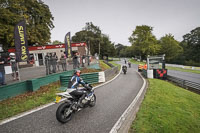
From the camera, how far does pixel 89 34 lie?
5238 cm

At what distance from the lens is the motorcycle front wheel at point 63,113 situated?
9.68 ft

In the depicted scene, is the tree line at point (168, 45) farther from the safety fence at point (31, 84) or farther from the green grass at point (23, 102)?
the green grass at point (23, 102)

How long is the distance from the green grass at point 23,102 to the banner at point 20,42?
2760 mm

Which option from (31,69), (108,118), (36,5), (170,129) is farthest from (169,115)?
(36,5)

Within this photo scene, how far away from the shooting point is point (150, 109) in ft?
13.5

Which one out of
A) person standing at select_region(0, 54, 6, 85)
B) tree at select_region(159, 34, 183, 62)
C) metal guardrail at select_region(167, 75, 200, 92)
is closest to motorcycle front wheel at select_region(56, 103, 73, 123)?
person standing at select_region(0, 54, 6, 85)

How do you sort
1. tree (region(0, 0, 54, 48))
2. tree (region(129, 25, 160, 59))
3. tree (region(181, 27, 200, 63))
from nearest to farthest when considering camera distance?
1. tree (region(0, 0, 54, 48))
2. tree (region(181, 27, 200, 63))
3. tree (region(129, 25, 160, 59))

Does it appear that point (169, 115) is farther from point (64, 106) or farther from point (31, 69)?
point (31, 69)

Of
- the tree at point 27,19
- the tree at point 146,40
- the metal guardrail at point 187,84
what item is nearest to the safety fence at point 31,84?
the metal guardrail at point 187,84

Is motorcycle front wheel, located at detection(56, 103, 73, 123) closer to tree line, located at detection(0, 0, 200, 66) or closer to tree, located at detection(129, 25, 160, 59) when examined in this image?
tree line, located at detection(0, 0, 200, 66)

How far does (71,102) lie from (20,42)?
19.8 feet

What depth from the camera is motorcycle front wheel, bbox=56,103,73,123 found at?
2950 mm

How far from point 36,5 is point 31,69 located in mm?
19765

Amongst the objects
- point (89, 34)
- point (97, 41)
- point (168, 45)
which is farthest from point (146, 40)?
point (89, 34)
